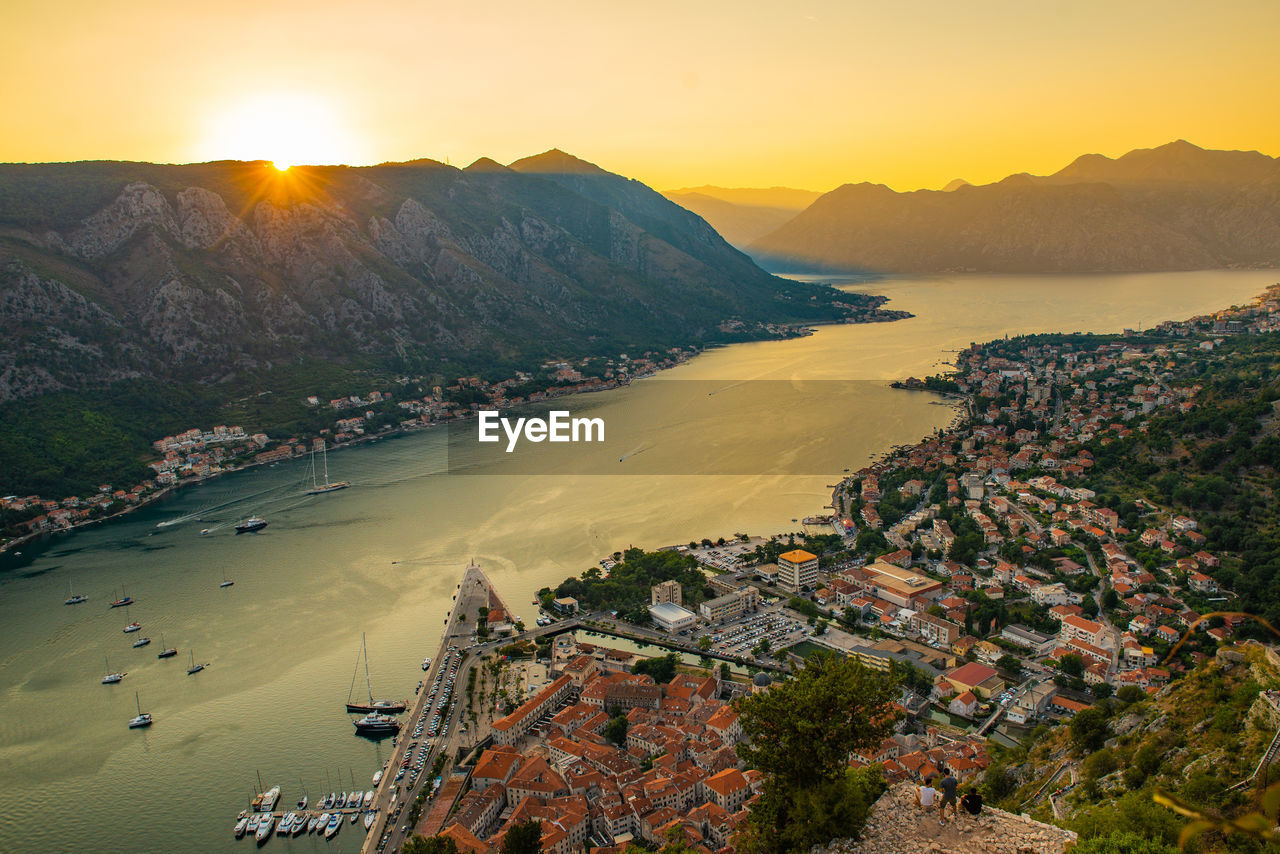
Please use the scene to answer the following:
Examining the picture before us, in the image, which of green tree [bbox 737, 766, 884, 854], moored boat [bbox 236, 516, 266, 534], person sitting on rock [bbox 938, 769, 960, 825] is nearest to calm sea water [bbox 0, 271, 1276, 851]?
moored boat [bbox 236, 516, 266, 534]

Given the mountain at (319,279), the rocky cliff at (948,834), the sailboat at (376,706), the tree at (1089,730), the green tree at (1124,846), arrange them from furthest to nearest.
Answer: the mountain at (319,279)
the sailboat at (376,706)
the tree at (1089,730)
the green tree at (1124,846)
the rocky cliff at (948,834)

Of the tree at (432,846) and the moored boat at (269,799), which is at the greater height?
the tree at (432,846)

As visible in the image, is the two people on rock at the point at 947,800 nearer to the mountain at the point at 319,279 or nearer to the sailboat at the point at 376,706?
the sailboat at the point at 376,706

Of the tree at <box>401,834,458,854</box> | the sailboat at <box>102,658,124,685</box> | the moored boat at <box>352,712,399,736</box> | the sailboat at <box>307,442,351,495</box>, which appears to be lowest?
the sailboat at <box>102,658,124,685</box>

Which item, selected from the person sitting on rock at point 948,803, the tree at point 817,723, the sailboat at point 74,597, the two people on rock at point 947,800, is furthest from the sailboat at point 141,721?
the person sitting on rock at point 948,803

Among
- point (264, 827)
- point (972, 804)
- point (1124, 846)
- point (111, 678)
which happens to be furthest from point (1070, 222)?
point (972, 804)

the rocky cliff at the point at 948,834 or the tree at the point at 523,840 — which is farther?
the tree at the point at 523,840

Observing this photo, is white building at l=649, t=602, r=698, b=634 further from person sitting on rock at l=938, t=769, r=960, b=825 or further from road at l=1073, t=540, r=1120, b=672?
person sitting on rock at l=938, t=769, r=960, b=825
